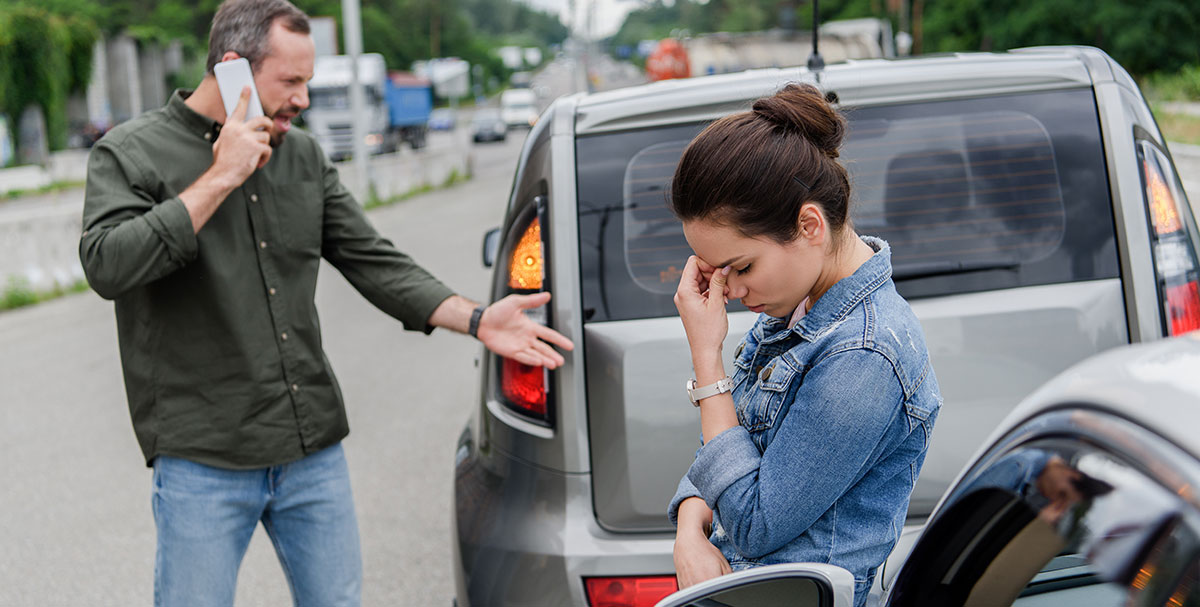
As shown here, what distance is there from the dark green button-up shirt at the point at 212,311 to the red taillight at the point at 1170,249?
2.17 meters

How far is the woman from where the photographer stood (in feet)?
5.21

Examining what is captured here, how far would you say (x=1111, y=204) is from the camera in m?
2.79

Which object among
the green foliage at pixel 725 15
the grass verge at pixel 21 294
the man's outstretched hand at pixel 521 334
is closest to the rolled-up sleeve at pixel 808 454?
the man's outstretched hand at pixel 521 334

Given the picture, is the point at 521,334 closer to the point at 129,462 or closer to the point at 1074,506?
the point at 1074,506

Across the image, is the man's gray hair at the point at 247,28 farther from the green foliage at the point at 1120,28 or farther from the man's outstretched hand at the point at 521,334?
the green foliage at the point at 1120,28

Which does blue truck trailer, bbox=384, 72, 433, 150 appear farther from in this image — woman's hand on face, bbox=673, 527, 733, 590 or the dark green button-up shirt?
woman's hand on face, bbox=673, 527, 733, 590

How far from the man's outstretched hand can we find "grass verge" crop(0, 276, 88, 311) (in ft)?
34.9

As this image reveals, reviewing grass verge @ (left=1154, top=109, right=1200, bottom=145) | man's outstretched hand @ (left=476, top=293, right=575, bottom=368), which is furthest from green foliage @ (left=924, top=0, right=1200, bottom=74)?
man's outstretched hand @ (left=476, top=293, right=575, bottom=368)

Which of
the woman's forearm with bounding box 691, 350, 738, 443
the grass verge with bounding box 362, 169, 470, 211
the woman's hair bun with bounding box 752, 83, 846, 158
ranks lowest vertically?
the grass verge with bounding box 362, 169, 470, 211

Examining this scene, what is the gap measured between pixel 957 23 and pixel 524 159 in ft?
213

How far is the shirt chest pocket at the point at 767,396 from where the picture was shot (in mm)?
1671

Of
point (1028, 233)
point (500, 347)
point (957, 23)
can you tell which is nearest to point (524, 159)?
point (500, 347)

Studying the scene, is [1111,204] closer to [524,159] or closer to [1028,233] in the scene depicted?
[1028,233]

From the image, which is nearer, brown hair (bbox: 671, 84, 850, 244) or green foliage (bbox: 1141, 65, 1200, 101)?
brown hair (bbox: 671, 84, 850, 244)
